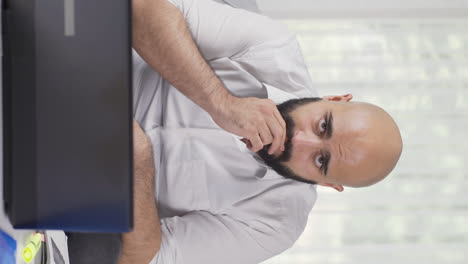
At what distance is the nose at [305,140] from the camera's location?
1271 millimetres

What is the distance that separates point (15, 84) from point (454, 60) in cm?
160

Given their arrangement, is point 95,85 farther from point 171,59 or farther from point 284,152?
point 284,152

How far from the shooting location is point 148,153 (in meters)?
1.09

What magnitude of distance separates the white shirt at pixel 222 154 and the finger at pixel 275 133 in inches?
8.5

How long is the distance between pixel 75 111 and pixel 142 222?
0.50 meters

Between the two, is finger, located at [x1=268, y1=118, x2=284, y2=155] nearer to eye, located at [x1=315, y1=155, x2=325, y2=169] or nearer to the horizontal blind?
eye, located at [x1=315, y1=155, x2=325, y2=169]

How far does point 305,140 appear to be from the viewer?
1271 mm

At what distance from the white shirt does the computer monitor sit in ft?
2.05

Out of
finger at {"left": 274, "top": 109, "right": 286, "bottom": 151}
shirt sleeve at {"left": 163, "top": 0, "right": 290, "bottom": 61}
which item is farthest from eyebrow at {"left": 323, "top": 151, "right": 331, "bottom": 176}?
shirt sleeve at {"left": 163, "top": 0, "right": 290, "bottom": 61}

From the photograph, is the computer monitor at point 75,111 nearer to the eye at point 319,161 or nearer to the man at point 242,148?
the man at point 242,148

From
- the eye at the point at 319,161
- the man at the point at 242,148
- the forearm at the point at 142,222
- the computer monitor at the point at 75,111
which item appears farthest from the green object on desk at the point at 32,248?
the eye at the point at 319,161

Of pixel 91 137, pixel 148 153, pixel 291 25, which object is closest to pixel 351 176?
pixel 148 153

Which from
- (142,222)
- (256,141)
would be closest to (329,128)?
(256,141)

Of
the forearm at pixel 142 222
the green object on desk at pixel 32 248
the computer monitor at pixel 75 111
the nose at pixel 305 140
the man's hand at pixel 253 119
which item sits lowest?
the forearm at pixel 142 222
